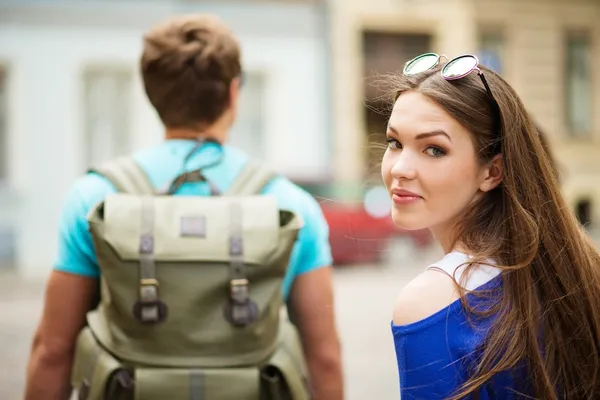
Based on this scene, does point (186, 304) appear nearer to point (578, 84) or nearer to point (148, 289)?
point (148, 289)

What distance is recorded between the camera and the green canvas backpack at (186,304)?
75.4 inches

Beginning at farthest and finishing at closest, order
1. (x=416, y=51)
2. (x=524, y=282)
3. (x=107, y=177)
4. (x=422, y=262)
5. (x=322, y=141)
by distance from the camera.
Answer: (x=416, y=51) → (x=322, y=141) → (x=422, y=262) → (x=107, y=177) → (x=524, y=282)

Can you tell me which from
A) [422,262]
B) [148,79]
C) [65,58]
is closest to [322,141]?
[422,262]

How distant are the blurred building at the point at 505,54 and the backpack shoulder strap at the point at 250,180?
586 inches

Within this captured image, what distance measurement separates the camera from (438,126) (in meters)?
1.54

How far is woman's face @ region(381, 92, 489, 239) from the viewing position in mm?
1546

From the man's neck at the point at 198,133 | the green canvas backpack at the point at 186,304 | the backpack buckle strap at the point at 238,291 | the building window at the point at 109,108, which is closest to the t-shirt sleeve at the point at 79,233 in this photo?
the green canvas backpack at the point at 186,304

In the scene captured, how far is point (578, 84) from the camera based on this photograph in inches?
782

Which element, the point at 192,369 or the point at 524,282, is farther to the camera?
the point at 192,369

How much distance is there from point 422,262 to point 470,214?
13.2 metres

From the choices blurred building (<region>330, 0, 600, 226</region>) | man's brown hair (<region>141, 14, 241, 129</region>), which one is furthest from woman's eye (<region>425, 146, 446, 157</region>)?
blurred building (<region>330, 0, 600, 226</region>)

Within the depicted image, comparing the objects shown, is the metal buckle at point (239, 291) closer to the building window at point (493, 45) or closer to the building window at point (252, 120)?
the building window at point (252, 120)

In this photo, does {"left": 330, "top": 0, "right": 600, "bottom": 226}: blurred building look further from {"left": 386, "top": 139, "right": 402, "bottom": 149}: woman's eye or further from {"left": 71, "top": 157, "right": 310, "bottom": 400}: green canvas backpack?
{"left": 386, "top": 139, "right": 402, "bottom": 149}: woman's eye

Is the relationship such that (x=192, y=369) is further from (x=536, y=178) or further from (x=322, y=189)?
(x=322, y=189)
